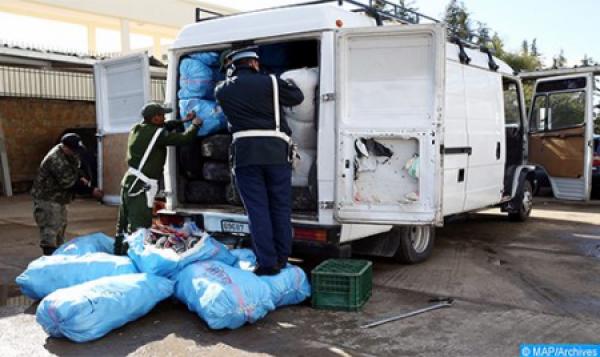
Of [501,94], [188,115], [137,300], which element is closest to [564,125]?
[501,94]

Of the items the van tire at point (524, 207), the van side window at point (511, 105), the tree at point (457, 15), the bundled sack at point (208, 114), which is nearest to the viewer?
the bundled sack at point (208, 114)

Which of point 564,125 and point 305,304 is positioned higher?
point 564,125

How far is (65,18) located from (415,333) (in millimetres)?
22138

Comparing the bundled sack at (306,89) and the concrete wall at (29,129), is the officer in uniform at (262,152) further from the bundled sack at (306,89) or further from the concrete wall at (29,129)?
the concrete wall at (29,129)

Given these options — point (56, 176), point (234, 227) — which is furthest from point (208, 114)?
point (56, 176)

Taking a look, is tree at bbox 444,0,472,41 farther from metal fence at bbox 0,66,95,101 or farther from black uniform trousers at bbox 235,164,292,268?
black uniform trousers at bbox 235,164,292,268

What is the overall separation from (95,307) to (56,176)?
2.56 meters

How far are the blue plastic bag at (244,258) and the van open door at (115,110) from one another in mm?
4651

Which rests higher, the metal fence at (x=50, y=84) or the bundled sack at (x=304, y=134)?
the metal fence at (x=50, y=84)

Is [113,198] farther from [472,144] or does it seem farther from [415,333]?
[415,333]

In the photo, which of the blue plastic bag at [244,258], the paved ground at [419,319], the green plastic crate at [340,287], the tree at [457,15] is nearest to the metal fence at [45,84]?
the paved ground at [419,319]

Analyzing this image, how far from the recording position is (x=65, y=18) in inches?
898

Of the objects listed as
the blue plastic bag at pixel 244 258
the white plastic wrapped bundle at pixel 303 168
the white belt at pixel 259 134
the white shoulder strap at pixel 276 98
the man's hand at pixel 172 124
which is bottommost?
the blue plastic bag at pixel 244 258

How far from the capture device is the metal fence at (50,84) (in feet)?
48.5
